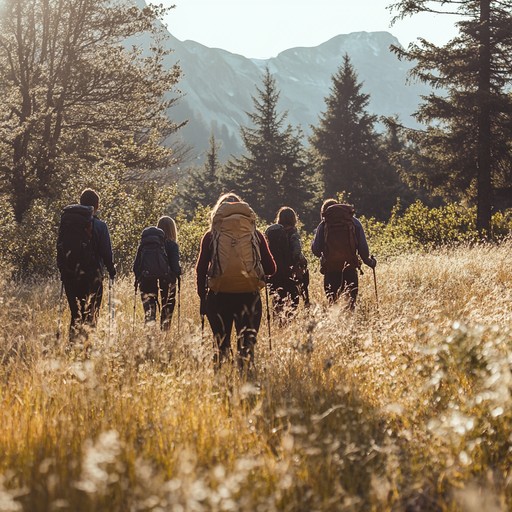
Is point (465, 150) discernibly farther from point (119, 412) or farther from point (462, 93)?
point (119, 412)

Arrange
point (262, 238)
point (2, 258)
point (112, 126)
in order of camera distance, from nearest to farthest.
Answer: point (262, 238) < point (2, 258) < point (112, 126)

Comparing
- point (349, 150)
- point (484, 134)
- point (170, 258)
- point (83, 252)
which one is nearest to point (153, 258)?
point (170, 258)

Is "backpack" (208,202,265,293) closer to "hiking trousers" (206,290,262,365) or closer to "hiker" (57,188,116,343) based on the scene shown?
"hiking trousers" (206,290,262,365)

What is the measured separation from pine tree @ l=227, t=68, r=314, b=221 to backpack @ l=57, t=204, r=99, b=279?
111 feet

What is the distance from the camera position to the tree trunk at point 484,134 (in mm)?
19109

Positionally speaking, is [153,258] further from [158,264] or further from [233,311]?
[233,311]

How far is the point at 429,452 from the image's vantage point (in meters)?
2.98

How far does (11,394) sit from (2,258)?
39.1ft

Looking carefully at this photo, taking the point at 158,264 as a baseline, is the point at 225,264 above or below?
above

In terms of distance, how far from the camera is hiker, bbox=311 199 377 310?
25.9ft

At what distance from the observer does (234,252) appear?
197 inches

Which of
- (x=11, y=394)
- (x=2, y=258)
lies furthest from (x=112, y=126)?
(x=11, y=394)

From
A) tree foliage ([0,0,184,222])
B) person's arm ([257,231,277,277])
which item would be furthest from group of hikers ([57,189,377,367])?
tree foliage ([0,0,184,222])

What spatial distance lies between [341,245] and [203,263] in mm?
3201
